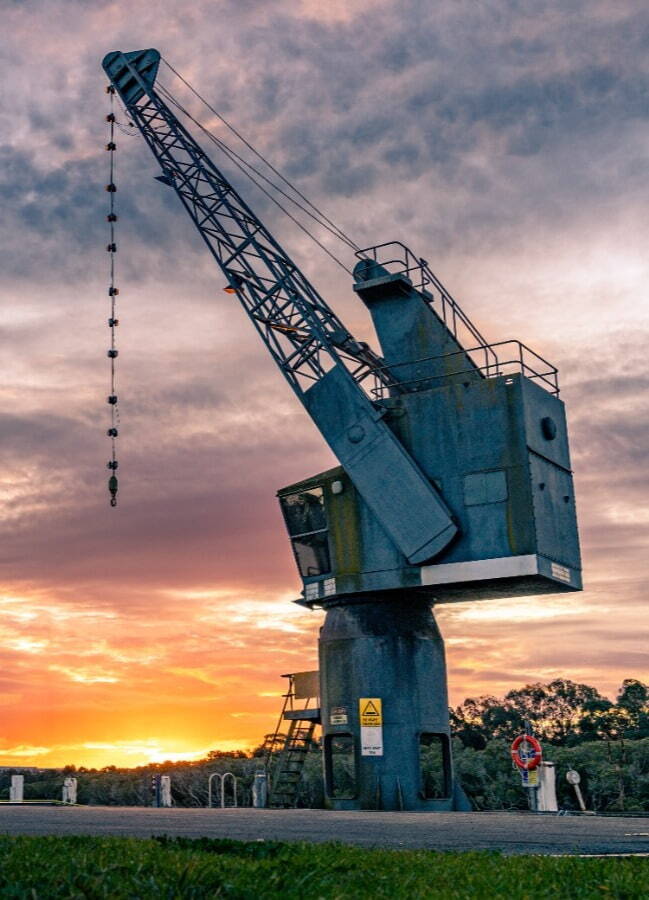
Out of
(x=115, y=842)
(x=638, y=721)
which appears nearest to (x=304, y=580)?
(x=115, y=842)

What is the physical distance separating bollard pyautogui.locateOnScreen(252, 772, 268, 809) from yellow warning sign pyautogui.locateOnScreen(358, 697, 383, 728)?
24.7 ft

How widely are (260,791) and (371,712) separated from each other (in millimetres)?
8363

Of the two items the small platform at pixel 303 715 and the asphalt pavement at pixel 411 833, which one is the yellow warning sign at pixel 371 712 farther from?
the asphalt pavement at pixel 411 833

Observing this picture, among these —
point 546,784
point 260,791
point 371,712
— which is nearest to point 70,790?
point 260,791

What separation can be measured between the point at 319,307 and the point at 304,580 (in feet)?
36.9

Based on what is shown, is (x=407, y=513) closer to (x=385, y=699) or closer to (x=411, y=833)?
(x=385, y=699)

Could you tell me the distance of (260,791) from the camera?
43.5 metres

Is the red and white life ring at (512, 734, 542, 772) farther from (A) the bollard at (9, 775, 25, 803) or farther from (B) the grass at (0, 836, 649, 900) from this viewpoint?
(B) the grass at (0, 836, 649, 900)

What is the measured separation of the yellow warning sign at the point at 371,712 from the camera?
37.8 meters

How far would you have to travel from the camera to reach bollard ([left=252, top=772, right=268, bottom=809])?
141 ft

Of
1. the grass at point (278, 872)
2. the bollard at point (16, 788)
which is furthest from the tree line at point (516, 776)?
the grass at point (278, 872)

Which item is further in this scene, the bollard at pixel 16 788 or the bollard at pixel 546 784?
the bollard at pixel 16 788

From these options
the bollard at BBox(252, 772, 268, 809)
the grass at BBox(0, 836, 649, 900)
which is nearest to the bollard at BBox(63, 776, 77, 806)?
the bollard at BBox(252, 772, 268, 809)

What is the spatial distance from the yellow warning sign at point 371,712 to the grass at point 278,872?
87.4ft
